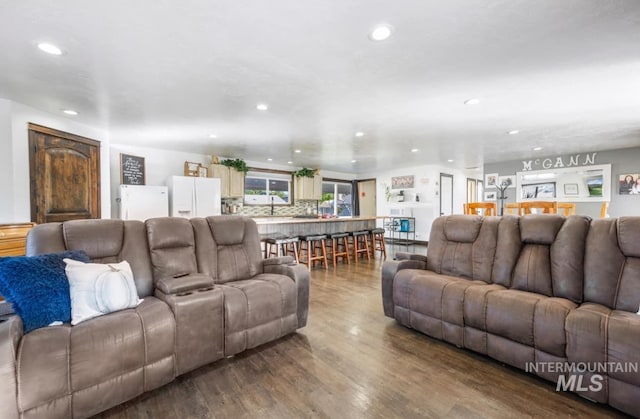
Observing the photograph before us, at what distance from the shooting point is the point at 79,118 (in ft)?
12.6

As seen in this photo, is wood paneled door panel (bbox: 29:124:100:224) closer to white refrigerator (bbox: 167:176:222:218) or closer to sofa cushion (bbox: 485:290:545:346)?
white refrigerator (bbox: 167:176:222:218)

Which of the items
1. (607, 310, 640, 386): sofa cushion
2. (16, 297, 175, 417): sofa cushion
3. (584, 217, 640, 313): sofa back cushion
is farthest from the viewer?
(584, 217, 640, 313): sofa back cushion

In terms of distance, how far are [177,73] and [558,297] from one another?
3675mm

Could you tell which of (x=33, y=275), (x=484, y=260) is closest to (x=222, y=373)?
(x=33, y=275)

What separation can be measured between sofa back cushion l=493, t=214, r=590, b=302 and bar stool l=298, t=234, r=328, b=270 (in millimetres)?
3130

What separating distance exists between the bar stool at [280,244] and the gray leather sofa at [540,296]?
2.26 metres

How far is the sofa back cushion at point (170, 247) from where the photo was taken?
7.50 feet

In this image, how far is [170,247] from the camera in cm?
239

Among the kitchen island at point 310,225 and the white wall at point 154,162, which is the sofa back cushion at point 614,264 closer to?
the kitchen island at point 310,225

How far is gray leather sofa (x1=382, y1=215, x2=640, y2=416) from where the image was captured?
1622 mm

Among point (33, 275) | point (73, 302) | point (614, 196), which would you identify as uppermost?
point (614, 196)

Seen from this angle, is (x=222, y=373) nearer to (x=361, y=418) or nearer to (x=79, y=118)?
(x=361, y=418)

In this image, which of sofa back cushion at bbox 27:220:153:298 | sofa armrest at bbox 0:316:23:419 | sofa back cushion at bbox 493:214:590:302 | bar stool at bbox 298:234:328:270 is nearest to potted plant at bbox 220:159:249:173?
bar stool at bbox 298:234:328:270

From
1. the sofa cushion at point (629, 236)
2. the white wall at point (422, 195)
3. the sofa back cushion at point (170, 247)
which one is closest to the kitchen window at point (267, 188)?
the white wall at point (422, 195)
